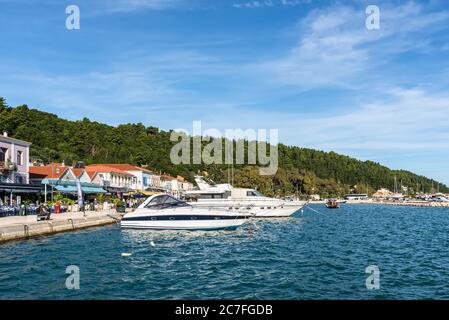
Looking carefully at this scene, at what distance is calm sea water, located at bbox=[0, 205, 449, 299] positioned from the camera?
16.0m

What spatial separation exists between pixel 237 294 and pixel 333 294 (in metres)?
3.48

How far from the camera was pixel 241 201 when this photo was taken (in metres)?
51.0

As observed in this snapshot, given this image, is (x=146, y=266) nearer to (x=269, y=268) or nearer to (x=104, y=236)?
(x=269, y=268)

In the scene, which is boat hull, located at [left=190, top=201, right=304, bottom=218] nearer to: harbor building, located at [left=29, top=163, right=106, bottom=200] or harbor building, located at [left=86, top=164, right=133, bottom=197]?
harbor building, located at [left=29, top=163, right=106, bottom=200]

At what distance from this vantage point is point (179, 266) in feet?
68.7

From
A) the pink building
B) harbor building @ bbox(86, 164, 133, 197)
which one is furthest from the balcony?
harbor building @ bbox(86, 164, 133, 197)

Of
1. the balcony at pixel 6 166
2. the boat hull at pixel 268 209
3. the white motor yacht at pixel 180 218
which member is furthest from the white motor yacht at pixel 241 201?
the balcony at pixel 6 166

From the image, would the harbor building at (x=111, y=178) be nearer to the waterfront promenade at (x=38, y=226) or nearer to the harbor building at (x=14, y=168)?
the harbor building at (x=14, y=168)

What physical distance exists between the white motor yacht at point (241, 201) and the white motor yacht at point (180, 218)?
10769mm

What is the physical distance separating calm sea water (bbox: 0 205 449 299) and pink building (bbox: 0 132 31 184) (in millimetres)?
17202

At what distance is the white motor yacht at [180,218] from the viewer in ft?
117

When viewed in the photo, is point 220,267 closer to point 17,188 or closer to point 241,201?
point 17,188
